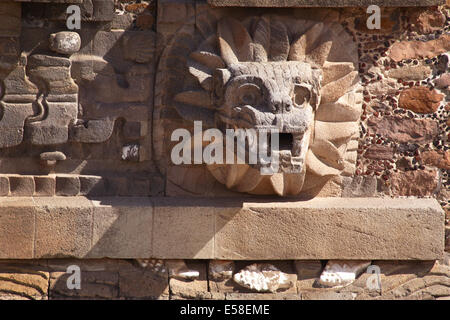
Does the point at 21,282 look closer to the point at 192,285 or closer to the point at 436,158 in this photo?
the point at 192,285

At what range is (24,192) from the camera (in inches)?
176

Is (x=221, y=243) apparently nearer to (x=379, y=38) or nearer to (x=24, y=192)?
(x=24, y=192)

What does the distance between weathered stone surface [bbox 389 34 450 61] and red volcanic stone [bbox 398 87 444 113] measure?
0.65 feet

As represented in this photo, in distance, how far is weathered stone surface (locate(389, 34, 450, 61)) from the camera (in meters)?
4.59

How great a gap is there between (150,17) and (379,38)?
4.37 feet

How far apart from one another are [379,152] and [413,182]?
0.27 metres

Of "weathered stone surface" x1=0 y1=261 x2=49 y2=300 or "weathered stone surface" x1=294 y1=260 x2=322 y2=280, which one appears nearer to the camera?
"weathered stone surface" x1=0 y1=261 x2=49 y2=300

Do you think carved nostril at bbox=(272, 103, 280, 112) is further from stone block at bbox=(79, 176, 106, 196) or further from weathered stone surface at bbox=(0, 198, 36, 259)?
weathered stone surface at bbox=(0, 198, 36, 259)

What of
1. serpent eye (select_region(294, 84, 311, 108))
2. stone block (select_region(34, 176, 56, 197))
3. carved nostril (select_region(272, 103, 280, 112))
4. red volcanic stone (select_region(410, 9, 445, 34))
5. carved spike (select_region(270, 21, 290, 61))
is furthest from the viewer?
red volcanic stone (select_region(410, 9, 445, 34))

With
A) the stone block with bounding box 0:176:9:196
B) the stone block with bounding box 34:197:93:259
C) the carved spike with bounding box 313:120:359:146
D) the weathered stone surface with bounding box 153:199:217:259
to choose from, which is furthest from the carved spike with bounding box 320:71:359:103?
the stone block with bounding box 0:176:9:196

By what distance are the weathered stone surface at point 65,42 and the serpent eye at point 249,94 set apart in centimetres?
96

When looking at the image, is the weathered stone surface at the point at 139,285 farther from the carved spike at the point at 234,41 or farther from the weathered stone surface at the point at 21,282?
the carved spike at the point at 234,41

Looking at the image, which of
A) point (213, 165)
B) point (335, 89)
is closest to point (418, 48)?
point (335, 89)

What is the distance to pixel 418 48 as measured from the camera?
4.60 m
